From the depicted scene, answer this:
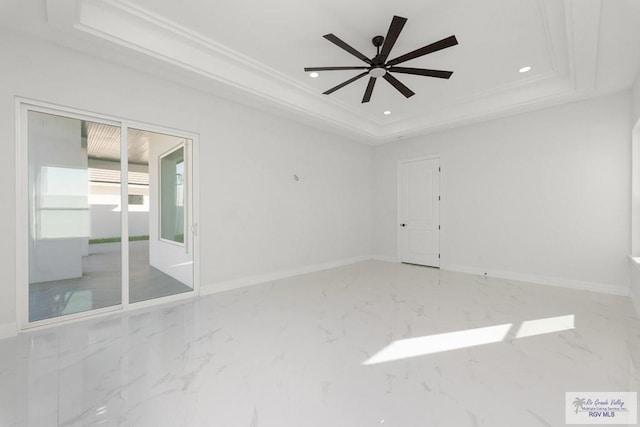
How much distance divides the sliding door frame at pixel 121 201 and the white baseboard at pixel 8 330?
0.04 meters

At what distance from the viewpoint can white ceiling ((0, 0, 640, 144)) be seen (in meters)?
2.58

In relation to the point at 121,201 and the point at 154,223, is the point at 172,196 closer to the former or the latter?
the point at 154,223

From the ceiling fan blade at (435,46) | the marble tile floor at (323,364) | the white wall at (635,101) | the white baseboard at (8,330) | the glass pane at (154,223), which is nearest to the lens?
the marble tile floor at (323,364)

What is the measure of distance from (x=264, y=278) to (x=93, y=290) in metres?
2.24

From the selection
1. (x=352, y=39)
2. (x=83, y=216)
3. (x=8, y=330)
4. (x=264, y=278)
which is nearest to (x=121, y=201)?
(x=83, y=216)

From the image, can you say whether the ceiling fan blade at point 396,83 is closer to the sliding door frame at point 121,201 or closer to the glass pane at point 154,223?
the sliding door frame at point 121,201

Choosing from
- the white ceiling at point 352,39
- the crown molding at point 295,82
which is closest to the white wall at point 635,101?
the white ceiling at point 352,39

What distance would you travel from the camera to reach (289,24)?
290 centimetres

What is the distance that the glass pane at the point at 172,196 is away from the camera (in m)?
4.13

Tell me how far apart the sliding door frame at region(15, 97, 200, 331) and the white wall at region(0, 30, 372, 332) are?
0.18 ft

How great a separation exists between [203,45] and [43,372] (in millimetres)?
3449

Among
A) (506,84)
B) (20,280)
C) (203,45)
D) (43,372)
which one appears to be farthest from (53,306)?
(506,84)

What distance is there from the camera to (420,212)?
602 centimetres

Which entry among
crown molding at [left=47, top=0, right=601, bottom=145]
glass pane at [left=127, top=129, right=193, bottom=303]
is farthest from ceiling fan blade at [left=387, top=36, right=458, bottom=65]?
glass pane at [left=127, top=129, right=193, bottom=303]
